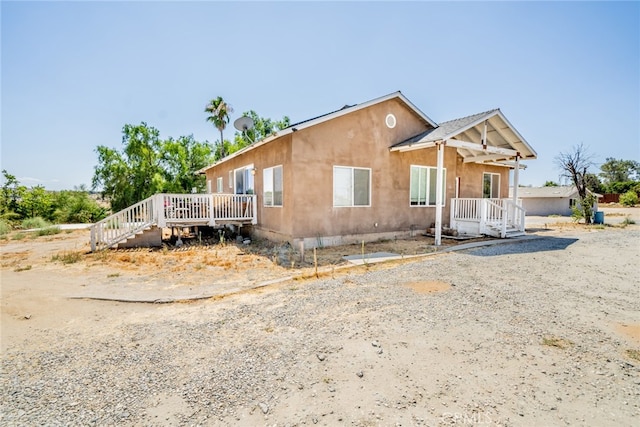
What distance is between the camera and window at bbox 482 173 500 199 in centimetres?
1538

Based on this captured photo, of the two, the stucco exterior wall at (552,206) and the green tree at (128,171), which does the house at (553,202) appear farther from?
the green tree at (128,171)

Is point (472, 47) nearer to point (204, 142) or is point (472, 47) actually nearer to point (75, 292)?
point (75, 292)

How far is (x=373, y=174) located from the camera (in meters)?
11.0

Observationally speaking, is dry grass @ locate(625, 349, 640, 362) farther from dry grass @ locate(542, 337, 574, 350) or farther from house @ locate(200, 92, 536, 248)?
house @ locate(200, 92, 536, 248)

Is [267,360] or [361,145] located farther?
[361,145]

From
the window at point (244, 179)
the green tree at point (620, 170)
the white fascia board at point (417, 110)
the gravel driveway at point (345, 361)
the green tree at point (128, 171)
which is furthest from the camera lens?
the green tree at point (620, 170)

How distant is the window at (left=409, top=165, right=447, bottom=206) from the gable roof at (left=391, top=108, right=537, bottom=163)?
1510mm

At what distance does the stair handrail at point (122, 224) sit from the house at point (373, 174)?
406 centimetres

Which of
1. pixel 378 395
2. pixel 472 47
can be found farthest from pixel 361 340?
pixel 472 47

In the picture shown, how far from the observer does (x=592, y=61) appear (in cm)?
1266

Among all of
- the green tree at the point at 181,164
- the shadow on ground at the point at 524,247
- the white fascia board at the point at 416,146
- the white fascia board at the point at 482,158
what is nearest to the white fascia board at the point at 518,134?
the white fascia board at the point at 482,158

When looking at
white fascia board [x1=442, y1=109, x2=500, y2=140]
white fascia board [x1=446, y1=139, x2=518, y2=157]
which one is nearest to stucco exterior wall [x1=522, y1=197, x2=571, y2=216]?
white fascia board [x1=446, y1=139, x2=518, y2=157]

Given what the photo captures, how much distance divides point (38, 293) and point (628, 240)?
61.8 feet

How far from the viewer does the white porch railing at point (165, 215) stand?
1026 centimetres
